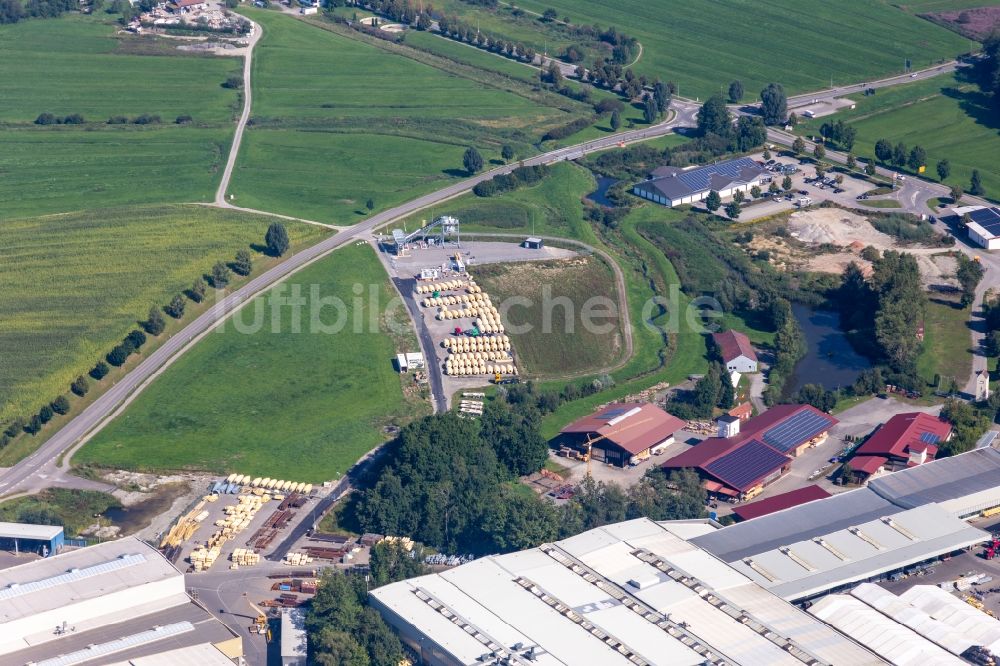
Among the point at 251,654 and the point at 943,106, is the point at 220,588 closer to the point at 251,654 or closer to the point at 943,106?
the point at 251,654

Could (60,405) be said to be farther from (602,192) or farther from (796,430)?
(602,192)

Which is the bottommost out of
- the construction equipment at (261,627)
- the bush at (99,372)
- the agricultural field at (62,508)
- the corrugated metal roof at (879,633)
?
the agricultural field at (62,508)

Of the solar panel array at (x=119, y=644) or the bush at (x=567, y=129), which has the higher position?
the bush at (x=567, y=129)

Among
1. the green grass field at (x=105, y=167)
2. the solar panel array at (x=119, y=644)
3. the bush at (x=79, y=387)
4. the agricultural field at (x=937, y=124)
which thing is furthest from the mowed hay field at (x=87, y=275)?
the agricultural field at (x=937, y=124)

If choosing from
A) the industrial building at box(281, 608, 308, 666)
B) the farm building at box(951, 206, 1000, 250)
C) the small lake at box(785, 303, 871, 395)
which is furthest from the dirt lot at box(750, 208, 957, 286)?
the industrial building at box(281, 608, 308, 666)

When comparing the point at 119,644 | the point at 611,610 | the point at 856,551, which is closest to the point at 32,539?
the point at 119,644

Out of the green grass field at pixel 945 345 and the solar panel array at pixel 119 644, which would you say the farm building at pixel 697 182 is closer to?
the green grass field at pixel 945 345
